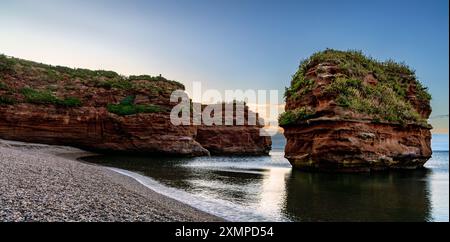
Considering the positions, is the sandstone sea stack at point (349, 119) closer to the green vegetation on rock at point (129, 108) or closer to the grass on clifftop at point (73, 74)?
the green vegetation on rock at point (129, 108)

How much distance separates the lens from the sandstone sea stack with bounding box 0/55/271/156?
48.6 m

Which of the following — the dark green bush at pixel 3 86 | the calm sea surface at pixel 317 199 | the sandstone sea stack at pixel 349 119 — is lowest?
the calm sea surface at pixel 317 199

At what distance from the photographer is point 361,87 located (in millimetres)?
32312

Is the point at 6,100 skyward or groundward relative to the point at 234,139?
skyward

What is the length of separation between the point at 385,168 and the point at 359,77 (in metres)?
9.79

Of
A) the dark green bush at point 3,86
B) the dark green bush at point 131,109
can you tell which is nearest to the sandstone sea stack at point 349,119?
the dark green bush at point 131,109

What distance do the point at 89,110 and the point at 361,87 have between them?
43961 millimetres

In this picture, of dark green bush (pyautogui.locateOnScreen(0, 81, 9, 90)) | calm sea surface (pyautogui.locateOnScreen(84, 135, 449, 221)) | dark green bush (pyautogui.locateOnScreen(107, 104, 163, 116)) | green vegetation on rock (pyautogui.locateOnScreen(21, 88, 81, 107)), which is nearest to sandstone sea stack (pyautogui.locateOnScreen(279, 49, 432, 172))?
calm sea surface (pyautogui.locateOnScreen(84, 135, 449, 221))

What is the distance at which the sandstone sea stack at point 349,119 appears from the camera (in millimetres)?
29234

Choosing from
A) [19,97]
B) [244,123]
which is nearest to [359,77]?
[19,97]

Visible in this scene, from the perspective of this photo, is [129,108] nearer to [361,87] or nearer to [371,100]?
[361,87]

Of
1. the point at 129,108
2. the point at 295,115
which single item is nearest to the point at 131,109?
the point at 129,108

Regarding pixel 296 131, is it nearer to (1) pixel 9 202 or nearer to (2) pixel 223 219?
(2) pixel 223 219

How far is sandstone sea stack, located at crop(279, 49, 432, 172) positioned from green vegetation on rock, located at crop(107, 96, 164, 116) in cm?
3085
